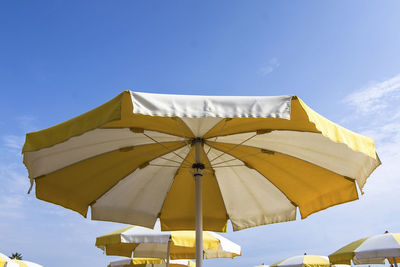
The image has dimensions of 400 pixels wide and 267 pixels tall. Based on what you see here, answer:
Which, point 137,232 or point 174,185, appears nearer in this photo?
point 174,185

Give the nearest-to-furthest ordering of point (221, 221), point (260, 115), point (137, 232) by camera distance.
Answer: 1. point (260, 115)
2. point (221, 221)
3. point (137, 232)

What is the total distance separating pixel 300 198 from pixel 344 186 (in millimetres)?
631

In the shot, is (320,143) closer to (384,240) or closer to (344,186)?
(344,186)

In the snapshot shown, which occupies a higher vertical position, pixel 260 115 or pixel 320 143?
pixel 320 143

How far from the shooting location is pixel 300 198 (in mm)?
4727

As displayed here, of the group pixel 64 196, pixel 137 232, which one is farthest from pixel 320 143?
pixel 137 232

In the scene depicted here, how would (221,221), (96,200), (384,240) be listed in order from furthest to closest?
(384,240), (221,221), (96,200)

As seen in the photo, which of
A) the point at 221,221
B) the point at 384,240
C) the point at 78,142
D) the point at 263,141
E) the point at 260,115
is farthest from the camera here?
the point at 384,240

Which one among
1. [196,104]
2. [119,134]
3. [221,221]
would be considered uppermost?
[119,134]

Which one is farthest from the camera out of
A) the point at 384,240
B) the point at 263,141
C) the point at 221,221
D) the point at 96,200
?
the point at 384,240

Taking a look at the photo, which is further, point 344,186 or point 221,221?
point 221,221

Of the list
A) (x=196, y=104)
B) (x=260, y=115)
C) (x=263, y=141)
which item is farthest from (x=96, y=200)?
(x=260, y=115)

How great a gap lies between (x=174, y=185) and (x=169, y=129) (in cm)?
124

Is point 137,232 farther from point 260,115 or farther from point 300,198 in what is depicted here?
point 260,115
